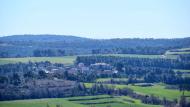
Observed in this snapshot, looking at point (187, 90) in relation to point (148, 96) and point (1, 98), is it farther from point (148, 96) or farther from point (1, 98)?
point (1, 98)

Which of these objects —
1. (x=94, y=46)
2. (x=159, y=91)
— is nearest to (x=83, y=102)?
(x=159, y=91)

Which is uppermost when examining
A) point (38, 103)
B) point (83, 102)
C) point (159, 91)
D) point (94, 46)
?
point (94, 46)

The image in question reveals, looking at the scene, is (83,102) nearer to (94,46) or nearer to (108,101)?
(108,101)

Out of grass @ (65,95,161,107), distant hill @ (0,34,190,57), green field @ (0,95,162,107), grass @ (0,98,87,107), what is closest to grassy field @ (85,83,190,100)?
grass @ (65,95,161,107)

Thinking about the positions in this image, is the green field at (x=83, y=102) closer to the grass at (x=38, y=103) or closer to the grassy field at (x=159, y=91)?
the grass at (x=38, y=103)

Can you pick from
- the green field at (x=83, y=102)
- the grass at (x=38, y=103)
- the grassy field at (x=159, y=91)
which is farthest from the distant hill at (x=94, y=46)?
the grass at (x=38, y=103)

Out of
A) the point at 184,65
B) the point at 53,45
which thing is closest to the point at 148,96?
the point at 184,65
